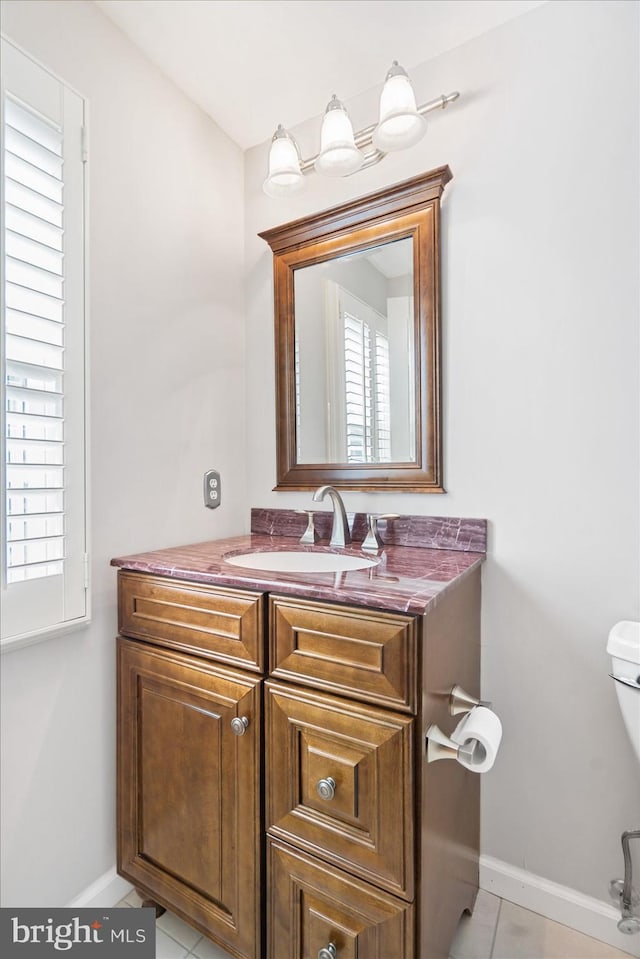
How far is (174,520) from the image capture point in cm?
150

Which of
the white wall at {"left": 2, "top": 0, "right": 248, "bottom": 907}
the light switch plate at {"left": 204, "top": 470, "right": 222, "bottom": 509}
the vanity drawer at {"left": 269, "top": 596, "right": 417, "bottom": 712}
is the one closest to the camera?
the vanity drawer at {"left": 269, "top": 596, "right": 417, "bottom": 712}

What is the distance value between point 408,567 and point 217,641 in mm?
476

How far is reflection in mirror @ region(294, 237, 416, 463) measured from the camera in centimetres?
144

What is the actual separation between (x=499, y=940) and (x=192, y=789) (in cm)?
86

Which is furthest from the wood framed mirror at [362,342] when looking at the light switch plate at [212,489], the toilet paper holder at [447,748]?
the toilet paper holder at [447,748]

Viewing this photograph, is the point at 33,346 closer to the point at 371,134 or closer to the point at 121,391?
the point at 121,391

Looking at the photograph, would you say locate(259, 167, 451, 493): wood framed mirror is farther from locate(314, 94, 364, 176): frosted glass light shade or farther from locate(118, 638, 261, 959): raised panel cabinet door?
locate(118, 638, 261, 959): raised panel cabinet door

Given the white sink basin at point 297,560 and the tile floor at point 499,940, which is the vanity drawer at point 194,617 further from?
the tile floor at point 499,940

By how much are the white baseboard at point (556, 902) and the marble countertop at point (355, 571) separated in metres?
0.87

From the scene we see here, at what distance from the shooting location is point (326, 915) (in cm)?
93

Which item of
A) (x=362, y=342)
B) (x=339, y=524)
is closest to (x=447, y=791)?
(x=339, y=524)

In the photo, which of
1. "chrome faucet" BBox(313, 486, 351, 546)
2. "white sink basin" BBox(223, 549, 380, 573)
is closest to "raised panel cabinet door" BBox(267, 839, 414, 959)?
"white sink basin" BBox(223, 549, 380, 573)

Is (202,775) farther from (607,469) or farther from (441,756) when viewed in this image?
(607,469)

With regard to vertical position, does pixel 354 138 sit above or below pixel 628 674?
above
